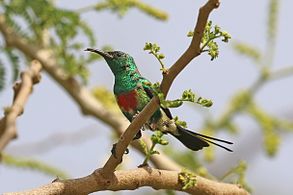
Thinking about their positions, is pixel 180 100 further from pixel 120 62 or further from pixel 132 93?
pixel 120 62

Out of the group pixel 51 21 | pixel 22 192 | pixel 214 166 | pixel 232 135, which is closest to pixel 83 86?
pixel 51 21

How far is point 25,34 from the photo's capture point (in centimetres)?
333

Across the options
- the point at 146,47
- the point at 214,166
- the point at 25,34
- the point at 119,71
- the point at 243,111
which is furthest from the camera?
the point at 214,166

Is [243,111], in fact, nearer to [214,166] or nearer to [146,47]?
[214,166]

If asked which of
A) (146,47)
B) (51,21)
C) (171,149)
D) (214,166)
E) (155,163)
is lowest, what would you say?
(146,47)

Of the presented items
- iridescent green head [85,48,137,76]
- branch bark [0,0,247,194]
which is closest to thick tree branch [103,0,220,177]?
branch bark [0,0,247,194]

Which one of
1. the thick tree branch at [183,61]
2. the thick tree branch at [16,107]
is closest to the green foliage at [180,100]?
the thick tree branch at [183,61]

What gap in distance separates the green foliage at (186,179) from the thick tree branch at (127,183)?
1 cm

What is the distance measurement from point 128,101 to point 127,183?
345 millimetres

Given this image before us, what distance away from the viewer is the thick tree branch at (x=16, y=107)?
2.46m

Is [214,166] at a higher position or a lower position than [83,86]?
higher

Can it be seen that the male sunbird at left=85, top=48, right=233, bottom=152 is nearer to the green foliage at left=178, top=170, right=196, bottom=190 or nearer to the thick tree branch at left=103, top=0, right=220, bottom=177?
the green foliage at left=178, top=170, right=196, bottom=190

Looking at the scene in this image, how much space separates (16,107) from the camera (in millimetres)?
2488

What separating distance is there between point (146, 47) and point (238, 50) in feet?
7.16
